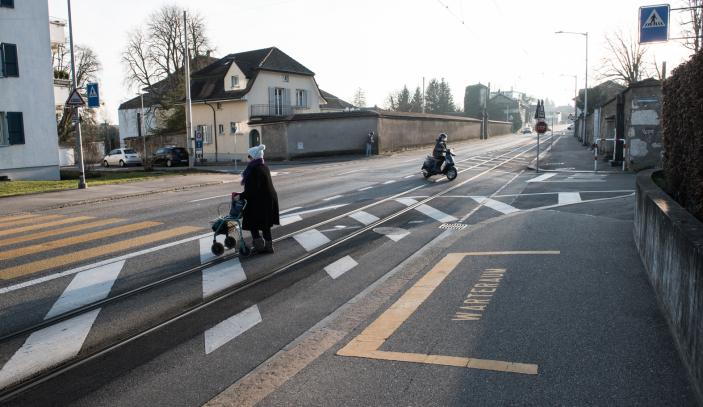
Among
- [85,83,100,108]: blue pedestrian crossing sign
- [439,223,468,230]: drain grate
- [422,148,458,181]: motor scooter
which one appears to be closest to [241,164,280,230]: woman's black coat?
[439,223,468,230]: drain grate

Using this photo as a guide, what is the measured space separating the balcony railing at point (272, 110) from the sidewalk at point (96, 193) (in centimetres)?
2251

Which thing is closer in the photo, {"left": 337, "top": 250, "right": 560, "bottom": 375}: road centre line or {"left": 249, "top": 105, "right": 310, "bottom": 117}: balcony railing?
{"left": 337, "top": 250, "right": 560, "bottom": 375}: road centre line

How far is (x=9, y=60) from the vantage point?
25.5 metres

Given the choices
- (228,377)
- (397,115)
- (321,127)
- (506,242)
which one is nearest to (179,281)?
(228,377)

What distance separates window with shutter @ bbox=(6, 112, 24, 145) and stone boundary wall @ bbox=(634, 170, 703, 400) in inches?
1033

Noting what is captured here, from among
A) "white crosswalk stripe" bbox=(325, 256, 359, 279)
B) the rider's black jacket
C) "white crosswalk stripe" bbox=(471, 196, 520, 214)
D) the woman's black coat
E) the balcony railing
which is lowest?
"white crosswalk stripe" bbox=(325, 256, 359, 279)

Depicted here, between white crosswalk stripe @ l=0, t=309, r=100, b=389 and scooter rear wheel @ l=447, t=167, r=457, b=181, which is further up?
scooter rear wheel @ l=447, t=167, r=457, b=181

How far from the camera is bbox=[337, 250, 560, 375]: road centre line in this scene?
4.53 m

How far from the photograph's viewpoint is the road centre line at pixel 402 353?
4.53 m

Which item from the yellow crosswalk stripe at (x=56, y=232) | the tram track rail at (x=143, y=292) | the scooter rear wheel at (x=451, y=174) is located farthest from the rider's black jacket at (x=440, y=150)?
the yellow crosswalk stripe at (x=56, y=232)

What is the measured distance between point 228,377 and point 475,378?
189cm

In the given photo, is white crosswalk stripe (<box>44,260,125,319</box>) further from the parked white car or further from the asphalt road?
the parked white car

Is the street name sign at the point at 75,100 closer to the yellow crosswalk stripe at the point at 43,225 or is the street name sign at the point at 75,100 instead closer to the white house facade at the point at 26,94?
the white house facade at the point at 26,94

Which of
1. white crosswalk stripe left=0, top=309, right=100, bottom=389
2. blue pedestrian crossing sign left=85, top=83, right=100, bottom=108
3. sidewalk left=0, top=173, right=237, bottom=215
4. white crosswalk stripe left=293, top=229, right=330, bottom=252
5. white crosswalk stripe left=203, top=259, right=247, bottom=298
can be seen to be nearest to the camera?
white crosswalk stripe left=0, top=309, right=100, bottom=389
